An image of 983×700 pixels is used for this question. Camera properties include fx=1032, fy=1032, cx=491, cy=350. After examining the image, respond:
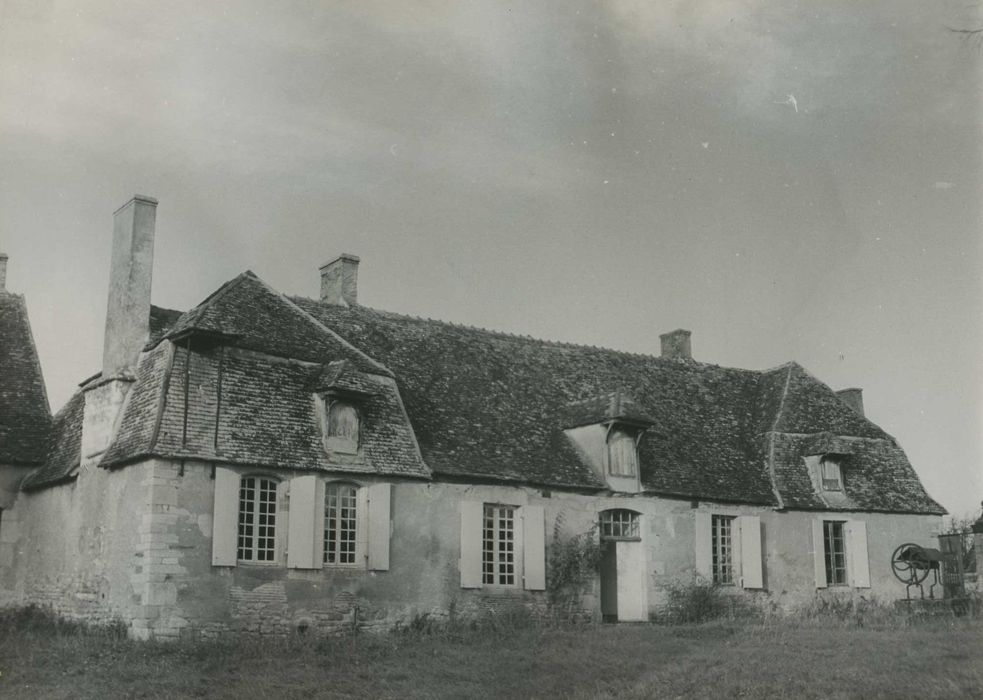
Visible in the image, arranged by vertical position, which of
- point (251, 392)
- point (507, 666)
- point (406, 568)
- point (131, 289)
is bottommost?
point (507, 666)

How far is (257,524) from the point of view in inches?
707

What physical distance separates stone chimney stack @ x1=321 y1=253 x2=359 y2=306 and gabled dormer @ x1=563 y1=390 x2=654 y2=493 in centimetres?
601

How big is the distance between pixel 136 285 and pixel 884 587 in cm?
1909

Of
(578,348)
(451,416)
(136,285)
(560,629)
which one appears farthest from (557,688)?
(578,348)

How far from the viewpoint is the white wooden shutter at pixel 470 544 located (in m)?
20.1

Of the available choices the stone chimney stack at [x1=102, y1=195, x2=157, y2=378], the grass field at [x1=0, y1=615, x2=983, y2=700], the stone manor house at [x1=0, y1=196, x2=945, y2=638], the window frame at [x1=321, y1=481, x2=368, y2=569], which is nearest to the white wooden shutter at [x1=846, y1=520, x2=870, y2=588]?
the stone manor house at [x1=0, y1=196, x2=945, y2=638]

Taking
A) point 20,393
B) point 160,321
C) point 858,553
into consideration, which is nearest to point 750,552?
point 858,553

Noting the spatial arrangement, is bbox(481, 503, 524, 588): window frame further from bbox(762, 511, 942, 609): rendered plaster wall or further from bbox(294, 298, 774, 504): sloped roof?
bbox(762, 511, 942, 609): rendered plaster wall

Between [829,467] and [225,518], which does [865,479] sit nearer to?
[829,467]

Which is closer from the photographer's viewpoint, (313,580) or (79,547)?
(313,580)

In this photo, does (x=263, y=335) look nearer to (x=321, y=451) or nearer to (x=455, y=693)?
(x=321, y=451)

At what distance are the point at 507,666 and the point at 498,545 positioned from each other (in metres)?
6.13

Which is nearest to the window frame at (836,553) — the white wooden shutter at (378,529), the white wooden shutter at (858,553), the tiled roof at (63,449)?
the white wooden shutter at (858,553)

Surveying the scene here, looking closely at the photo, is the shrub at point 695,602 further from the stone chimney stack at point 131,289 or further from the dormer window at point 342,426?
the stone chimney stack at point 131,289
